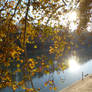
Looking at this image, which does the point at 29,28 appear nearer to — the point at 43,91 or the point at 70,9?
the point at 70,9

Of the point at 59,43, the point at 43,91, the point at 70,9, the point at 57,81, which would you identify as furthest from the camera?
the point at 57,81

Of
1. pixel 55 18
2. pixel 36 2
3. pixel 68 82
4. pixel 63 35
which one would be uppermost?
pixel 36 2

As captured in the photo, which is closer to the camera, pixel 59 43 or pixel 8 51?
pixel 8 51

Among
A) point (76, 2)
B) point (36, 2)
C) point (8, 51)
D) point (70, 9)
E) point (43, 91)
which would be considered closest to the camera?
point (8, 51)

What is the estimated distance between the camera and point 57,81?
2022 centimetres

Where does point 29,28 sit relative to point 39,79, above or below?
above

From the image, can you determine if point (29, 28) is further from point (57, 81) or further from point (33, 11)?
point (57, 81)

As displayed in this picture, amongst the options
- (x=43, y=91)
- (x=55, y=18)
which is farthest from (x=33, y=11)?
(x=43, y=91)

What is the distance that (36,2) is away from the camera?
321 centimetres

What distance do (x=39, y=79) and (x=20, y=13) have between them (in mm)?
18728

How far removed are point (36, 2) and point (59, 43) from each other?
1.34 metres

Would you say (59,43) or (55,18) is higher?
(55,18)

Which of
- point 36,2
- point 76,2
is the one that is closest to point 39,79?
point 76,2

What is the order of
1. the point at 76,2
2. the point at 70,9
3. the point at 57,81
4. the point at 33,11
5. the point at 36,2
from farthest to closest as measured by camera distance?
1. the point at 57,81
2. the point at 76,2
3. the point at 70,9
4. the point at 33,11
5. the point at 36,2
